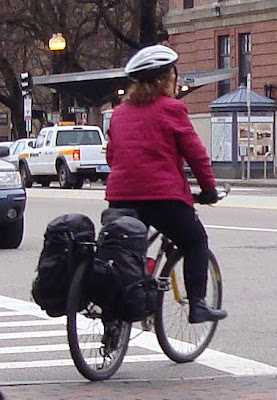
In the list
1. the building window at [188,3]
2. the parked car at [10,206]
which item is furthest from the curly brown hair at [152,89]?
the building window at [188,3]

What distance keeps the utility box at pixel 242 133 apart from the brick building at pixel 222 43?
127 inches

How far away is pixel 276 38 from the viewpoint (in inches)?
1773

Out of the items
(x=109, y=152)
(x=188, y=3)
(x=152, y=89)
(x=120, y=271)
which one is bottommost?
(x=120, y=271)

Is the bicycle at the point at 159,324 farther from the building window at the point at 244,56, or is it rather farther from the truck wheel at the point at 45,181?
the building window at the point at 244,56

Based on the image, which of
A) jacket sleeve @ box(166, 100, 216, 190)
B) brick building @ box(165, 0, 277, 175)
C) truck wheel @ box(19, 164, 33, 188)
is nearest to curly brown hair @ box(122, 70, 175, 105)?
jacket sleeve @ box(166, 100, 216, 190)

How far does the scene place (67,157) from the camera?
34.9 meters

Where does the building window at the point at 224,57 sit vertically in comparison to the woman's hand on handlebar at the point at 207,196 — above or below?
above

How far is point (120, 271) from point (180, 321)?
42.2 inches

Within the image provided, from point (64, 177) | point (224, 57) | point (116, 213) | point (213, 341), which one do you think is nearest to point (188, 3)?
point (224, 57)

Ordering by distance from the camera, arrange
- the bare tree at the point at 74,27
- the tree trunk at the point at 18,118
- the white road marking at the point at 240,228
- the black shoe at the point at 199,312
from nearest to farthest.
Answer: the black shoe at the point at 199,312, the white road marking at the point at 240,228, the bare tree at the point at 74,27, the tree trunk at the point at 18,118

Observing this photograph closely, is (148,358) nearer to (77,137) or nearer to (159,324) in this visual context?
(159,324)

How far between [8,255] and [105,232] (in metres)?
7.94

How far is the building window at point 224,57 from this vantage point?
157ft

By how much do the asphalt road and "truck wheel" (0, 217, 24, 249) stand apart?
0.21 metres
